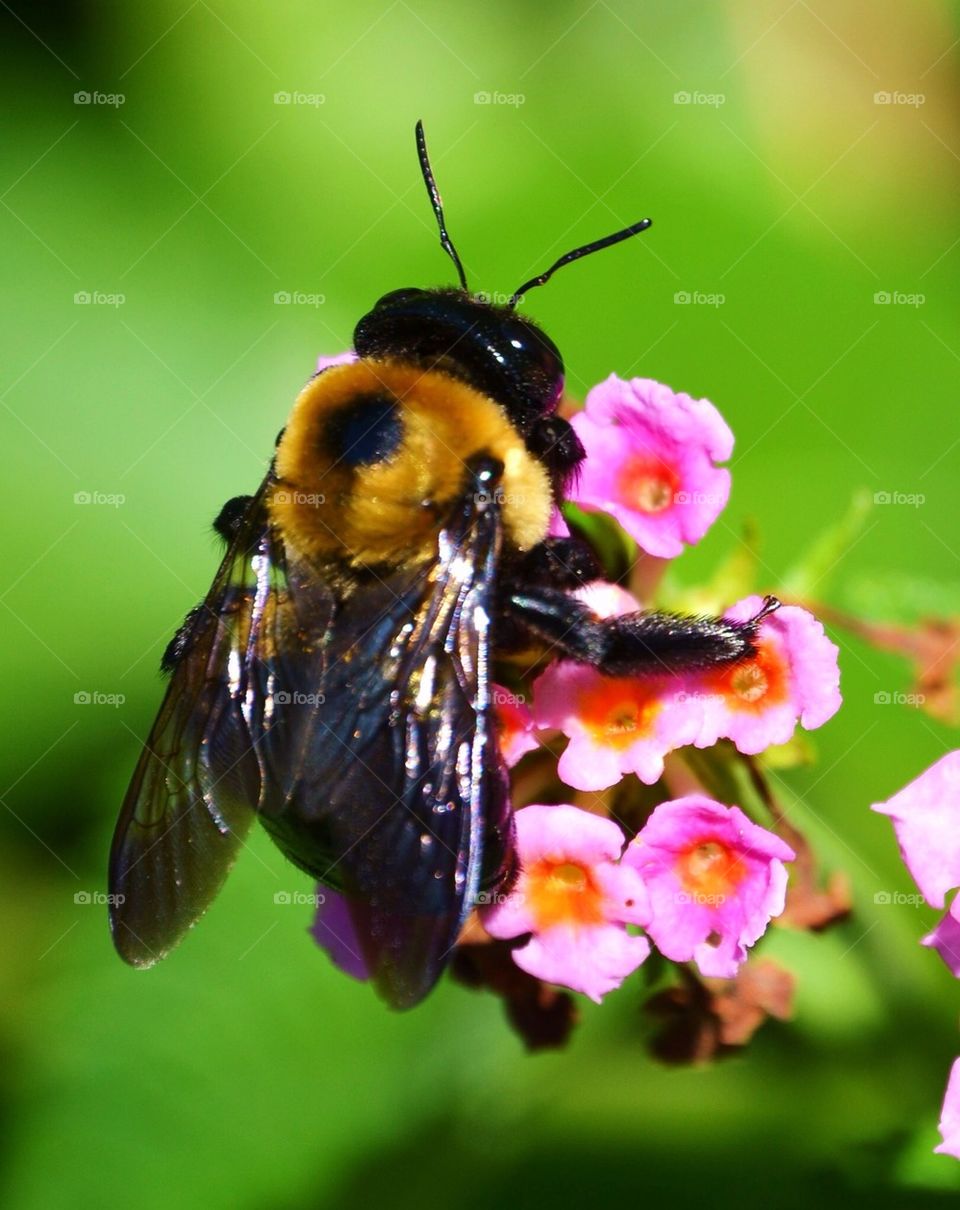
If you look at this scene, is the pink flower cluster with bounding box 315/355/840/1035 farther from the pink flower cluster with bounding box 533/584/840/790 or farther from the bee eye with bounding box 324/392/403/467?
the bee eye with bounding box 324/392/403/467

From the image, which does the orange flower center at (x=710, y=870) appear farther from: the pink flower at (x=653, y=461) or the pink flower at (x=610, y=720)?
the pink flower at (x=653, y=461)

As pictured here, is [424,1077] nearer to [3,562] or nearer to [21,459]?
[3,562]

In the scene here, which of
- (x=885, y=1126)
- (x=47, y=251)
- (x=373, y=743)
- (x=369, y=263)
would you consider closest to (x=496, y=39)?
(x=369, y=263)

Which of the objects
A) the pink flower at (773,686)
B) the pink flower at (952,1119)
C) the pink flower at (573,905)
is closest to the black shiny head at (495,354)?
the pink flower at (773,686)

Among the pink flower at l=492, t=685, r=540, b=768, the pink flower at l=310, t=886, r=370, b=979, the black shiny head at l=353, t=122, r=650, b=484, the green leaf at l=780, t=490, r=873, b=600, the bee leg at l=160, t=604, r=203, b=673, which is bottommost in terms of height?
the pink flower at l=310, t=886, r=370, b=979

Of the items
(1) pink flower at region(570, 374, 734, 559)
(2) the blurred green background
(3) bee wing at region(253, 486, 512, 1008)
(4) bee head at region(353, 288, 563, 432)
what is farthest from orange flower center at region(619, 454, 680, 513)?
(2) the blurred green background

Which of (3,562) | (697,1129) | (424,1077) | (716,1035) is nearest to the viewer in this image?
(716,1035)

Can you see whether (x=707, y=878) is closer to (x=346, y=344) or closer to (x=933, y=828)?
(x=933, y=828)

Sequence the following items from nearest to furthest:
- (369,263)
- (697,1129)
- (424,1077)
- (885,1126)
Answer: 1. (885,1126)
2. (697,1129)
3. (424,1077)
4. (369,263)
